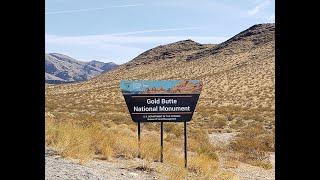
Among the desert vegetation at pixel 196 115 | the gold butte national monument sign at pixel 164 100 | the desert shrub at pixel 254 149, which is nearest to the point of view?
the gold butte national monument sign at pixel 164 100

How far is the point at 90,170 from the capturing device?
11.4 meters

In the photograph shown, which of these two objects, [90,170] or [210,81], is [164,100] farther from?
[210,81]

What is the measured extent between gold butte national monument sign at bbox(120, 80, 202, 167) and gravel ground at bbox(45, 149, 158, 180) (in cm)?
133

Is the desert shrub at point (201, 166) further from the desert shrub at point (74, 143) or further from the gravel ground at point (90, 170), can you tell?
the desert shrub at point (74, 143)

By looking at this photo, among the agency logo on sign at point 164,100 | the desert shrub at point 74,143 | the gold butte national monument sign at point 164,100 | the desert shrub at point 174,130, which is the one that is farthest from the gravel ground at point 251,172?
the desert shrub at point 174,130

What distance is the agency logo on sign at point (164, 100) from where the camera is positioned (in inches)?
528

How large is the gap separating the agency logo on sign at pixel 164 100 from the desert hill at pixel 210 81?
16.7 m

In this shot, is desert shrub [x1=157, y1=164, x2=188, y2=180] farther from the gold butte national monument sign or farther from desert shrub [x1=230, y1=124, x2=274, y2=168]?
desert shrub [x1=230, y1=124, x2=274, y2=168]

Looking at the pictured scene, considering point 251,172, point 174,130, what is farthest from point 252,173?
point 174,130

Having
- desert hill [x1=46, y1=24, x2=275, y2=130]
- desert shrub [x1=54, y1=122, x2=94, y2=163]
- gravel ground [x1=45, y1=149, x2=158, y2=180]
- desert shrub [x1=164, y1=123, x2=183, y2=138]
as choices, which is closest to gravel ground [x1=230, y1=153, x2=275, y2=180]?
gravel ground [x1=45, y1=149, x2=158, y2=180]
